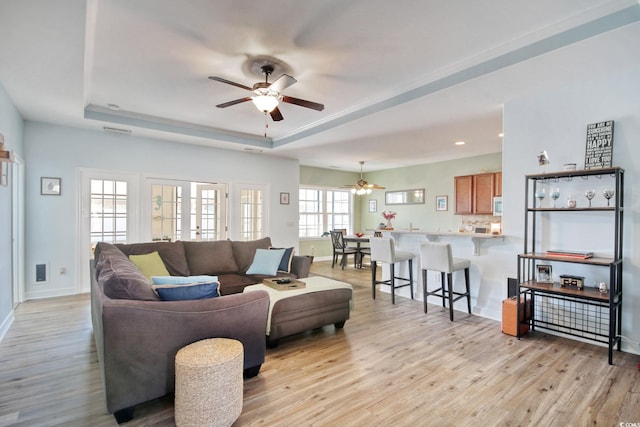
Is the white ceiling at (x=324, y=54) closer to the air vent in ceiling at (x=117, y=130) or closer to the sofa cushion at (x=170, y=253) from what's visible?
the air vent in ceiling at (x=117, y=130)

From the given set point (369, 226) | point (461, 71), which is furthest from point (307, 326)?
point (369, 226)

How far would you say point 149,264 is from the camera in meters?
3.87

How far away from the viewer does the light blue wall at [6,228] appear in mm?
3328

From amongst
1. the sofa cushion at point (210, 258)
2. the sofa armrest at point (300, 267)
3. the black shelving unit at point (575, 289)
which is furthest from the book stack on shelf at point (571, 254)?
the sofa cushion at point (210, 258)

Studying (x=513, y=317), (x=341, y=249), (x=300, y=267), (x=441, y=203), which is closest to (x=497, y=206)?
(x=441, y=203)

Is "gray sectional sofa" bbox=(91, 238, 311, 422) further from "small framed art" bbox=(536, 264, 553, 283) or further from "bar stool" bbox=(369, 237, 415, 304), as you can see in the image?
"small framed art" bbox=(536, 264, 553, 283)

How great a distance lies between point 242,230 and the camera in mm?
6812

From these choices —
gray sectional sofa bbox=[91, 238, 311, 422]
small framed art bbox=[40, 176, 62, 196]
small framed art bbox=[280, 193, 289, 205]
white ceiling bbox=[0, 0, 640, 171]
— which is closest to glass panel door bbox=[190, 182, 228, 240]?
small framed art bbox=[280, 193, 289, 205]

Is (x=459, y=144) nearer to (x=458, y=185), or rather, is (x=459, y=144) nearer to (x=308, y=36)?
(x=458, y=185)

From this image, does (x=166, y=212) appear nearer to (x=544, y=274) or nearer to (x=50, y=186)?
(x=50, y=186)

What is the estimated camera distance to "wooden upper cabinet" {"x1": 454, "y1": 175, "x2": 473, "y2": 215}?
6923mm

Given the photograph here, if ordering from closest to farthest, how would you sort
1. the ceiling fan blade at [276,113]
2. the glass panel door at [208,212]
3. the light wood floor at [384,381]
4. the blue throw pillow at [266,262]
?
the light wood floor at [384,381] → the ceiling fan blade at [276,113] → the blue throw pillow at [266,262] → the glass panel door at [208,212]

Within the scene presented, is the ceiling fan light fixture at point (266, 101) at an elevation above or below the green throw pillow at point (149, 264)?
above

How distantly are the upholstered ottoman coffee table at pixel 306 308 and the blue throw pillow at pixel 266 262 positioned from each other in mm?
859
